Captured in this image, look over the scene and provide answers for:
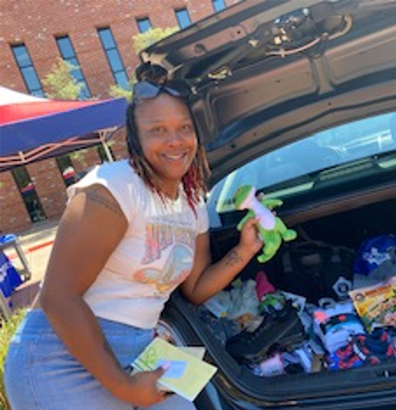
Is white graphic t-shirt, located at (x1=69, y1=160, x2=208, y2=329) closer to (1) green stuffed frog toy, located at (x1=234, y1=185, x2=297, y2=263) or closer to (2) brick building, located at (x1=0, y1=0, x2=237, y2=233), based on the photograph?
(1) green stuffed frog toy, located at (x1=234, y1=185, x2=297, y2=263)

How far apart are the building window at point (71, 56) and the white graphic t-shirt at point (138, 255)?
16734 mm

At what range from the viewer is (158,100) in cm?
130

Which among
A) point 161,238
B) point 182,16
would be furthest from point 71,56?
point 161,238

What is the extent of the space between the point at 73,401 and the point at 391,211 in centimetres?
184

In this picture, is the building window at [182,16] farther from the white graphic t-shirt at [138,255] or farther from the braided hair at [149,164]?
the white graphic t-shirt at [138,255]

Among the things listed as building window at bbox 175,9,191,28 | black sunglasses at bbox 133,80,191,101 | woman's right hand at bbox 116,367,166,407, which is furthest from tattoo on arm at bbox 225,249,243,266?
building window at bbox 175,9,191,28

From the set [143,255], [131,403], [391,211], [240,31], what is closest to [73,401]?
[131,403]

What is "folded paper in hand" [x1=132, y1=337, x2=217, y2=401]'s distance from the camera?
124cm

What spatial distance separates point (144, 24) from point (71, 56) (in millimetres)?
3389

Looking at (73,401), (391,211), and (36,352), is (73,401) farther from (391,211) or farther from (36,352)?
(391,211)

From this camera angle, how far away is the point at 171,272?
1.38 m

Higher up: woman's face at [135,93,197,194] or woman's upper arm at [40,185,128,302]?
woman's face at [135,93,197,194]

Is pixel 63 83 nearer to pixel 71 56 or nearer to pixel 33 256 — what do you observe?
pixel 71 56

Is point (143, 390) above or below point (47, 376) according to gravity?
below
